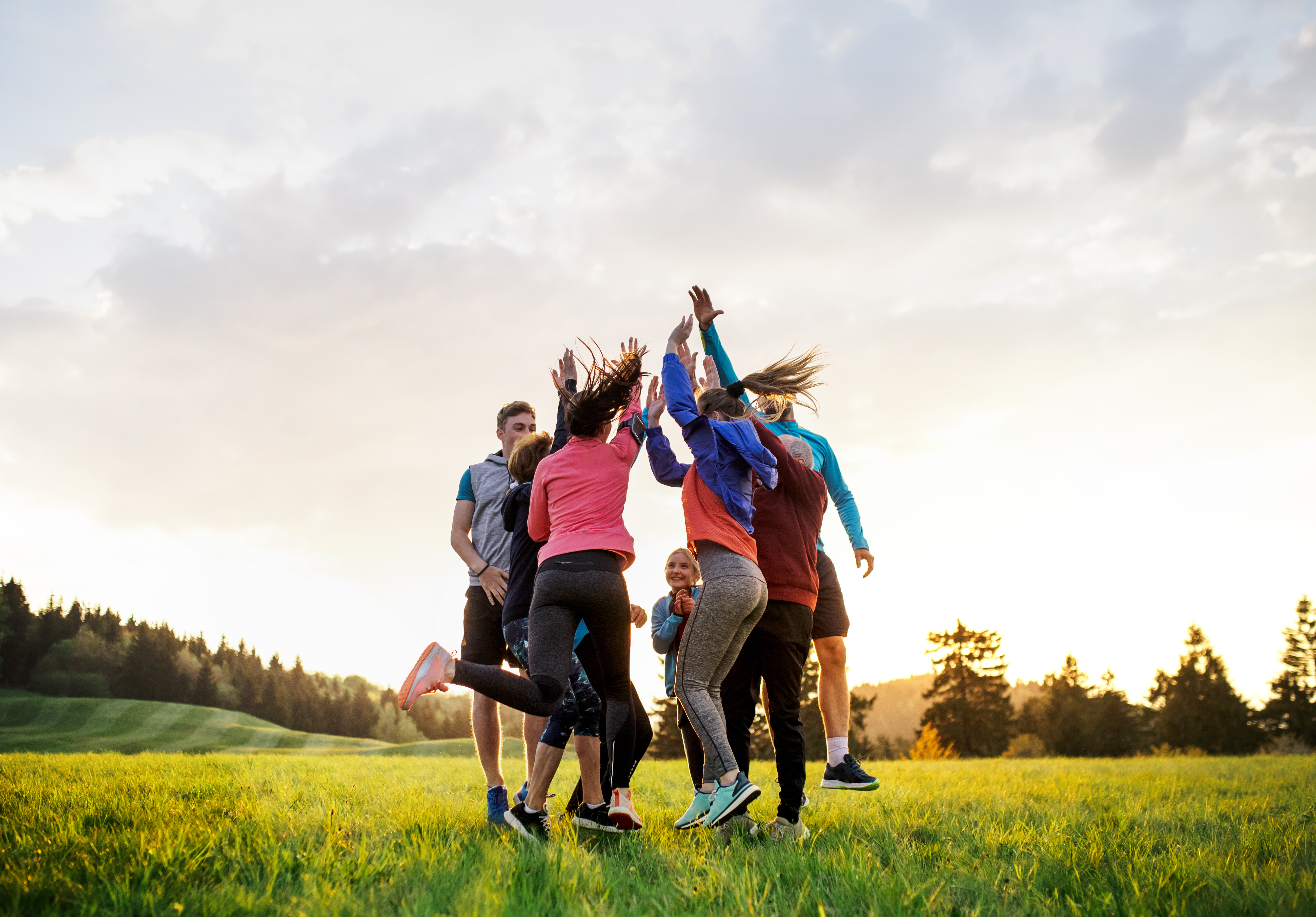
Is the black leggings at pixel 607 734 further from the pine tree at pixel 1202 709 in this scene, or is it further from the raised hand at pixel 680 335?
the pine tree at pixel 1202 709

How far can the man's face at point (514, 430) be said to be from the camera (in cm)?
561

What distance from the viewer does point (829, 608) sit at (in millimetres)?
5305

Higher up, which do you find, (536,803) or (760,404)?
(760,404)

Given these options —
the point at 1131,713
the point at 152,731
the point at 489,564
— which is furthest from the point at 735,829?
the point at 1131,713

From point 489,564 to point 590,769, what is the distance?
1.65m

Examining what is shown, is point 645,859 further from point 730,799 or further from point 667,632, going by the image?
point 667,632

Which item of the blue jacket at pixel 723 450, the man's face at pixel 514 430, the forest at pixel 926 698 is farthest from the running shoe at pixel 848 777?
the forest at pixel 926 698

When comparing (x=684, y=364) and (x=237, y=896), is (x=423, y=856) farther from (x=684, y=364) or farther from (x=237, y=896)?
(x=684, y=364)

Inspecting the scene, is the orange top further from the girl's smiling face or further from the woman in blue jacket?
the girl's smiling face

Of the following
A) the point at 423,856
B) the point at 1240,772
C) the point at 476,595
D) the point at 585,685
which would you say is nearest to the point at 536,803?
the point at 585,685

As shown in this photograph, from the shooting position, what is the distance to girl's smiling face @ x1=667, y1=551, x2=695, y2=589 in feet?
17.6

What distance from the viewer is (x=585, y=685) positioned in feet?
15.1

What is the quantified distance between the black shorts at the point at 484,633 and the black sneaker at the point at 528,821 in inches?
42.2

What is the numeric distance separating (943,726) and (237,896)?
197ft
